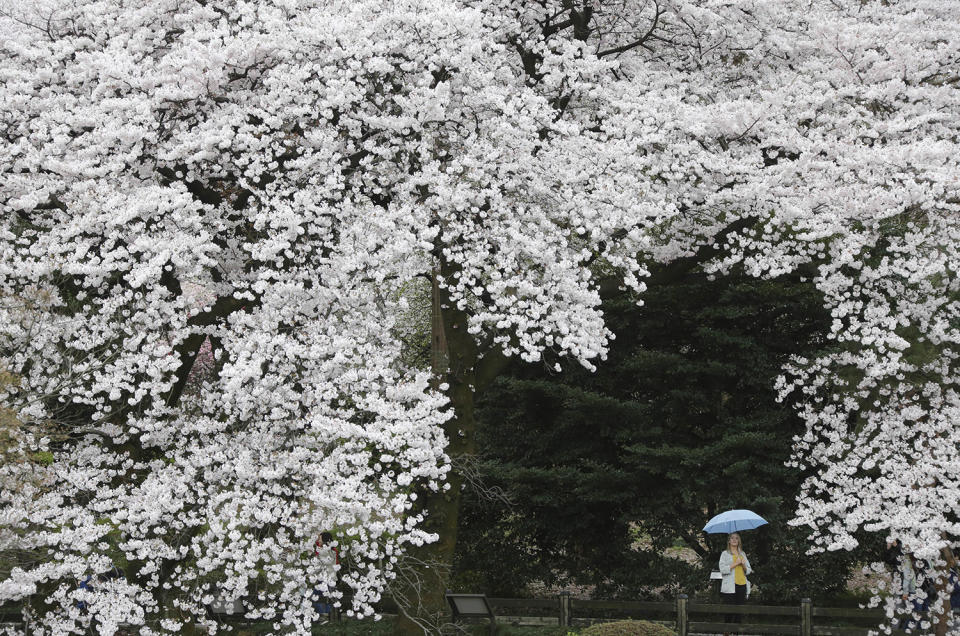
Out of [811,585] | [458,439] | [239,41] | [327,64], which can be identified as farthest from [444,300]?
[811,585]

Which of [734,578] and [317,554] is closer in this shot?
[317,554]

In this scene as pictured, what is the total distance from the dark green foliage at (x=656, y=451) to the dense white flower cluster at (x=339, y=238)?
5.08 ft

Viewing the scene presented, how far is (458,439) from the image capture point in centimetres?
1234

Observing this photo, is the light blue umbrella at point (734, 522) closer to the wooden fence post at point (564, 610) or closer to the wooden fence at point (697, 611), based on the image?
the wooden fence at point (697, 611)

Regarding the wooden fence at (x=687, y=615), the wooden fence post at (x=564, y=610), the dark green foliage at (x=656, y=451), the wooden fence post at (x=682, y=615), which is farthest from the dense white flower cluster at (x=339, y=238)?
the wooden fence post at (x=564, y=610)

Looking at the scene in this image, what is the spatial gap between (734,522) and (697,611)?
136 cm

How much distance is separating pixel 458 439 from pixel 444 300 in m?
1.81

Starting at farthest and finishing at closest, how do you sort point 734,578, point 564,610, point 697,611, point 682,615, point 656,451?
1. point 656,451
2. point 697,611
3. point 564,610
4. point 734,578
5. point 682,615

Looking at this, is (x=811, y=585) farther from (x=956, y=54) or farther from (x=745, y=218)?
(x=956, y=54)

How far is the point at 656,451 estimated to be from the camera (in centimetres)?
1401

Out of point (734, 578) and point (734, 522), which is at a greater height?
point (734, 522)

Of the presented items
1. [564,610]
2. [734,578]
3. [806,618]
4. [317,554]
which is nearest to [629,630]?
[734,578]

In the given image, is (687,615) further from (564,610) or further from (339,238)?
(339,238)

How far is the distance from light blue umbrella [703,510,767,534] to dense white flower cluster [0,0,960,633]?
96 cm
